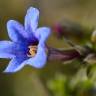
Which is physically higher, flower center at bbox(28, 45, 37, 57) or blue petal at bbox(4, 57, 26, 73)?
flower center at bbox(28, 45, 37, 57)

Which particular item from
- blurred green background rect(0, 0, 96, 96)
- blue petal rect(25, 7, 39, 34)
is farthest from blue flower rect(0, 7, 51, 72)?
blurred green background rect(0, 0, 96, 96)

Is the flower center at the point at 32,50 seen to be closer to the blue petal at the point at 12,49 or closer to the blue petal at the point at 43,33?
the blue petal at the point at 12,49

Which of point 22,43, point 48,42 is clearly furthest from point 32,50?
point 48,42

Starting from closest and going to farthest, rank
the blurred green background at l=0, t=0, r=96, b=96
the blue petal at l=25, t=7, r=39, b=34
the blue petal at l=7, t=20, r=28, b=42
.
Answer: the blue petal at l=25, t=7, r=39, b=34, the blue petal at l=7, t=20, r=28, b=42, the blurred green background at l=0, t=0, r=96, b=96

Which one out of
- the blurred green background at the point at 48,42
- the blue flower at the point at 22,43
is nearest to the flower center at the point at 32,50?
the blue flower at the point at 22,43

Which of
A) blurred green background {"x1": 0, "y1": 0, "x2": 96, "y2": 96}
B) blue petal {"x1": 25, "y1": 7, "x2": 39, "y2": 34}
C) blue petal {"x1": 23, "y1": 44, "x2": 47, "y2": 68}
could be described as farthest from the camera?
blurred green background {"x1": 0, "y1": 0, "x2": 96, "y2": 96}

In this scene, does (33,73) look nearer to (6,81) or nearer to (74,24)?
(6,81)

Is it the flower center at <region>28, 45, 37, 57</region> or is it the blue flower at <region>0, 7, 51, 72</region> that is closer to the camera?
the blue flower at <region>0, 7, 51, 72</region>

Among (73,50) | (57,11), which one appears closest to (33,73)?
(57,11)

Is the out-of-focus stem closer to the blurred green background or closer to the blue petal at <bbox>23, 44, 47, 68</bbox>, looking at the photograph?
the blue petal at <bbox>23, 44, 47, 68</bbox>
